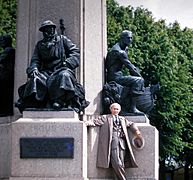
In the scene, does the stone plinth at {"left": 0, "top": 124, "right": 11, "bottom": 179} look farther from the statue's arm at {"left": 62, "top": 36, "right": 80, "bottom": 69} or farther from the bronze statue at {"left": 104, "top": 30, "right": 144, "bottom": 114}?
the bronze statue at {"left": 104, "top": 30, "right": 144, "bottom": 114}

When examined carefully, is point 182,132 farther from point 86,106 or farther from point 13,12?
point 86,106

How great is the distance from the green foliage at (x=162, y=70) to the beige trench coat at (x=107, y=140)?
15853 mm

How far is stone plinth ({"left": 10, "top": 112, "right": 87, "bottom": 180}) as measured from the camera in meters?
11.7

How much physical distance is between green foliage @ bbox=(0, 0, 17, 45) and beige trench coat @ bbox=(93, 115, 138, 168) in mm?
14911

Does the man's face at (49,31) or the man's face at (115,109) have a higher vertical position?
the man's face at (49,31)

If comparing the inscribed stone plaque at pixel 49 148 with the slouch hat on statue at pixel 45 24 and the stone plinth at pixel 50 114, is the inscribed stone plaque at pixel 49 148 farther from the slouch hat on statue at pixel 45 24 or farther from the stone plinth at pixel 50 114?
the slouch hat on statue at pixel 45 24

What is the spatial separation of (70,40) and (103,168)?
9.48 feet

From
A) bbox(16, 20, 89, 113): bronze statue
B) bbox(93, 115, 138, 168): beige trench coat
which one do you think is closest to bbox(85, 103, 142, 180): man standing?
bbox(93, 115, 138, 168): beige trench coat

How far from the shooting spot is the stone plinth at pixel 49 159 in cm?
1169

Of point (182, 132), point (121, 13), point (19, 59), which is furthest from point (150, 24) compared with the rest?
point (19, 59)

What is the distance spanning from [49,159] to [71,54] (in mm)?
2366

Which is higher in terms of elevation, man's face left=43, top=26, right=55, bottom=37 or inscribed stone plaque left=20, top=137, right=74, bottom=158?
man's face left=43, top=26, right=55, bottom=37

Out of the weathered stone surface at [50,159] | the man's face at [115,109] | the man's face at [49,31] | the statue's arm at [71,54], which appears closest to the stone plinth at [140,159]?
the weathered stone surface at [50,159]

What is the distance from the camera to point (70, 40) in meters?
12.9
